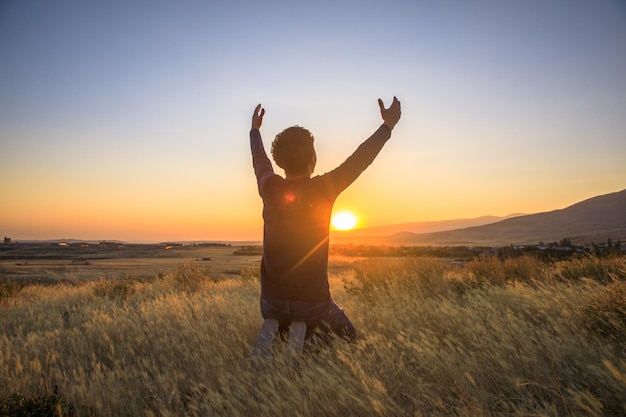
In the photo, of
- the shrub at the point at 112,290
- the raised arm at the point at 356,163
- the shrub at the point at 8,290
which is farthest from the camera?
the shrub at the point at 112,290

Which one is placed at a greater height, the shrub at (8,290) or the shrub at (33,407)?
the shrub at (33,407)

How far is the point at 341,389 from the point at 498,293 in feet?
14.3

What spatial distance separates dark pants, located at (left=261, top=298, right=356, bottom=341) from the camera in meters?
2.91

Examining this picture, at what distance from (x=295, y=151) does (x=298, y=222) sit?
540 mm

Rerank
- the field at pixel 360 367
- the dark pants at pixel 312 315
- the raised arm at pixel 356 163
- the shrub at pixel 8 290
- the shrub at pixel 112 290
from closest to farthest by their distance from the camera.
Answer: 1. the field at pixel 360 367
2. the raised arm at pixel 356 163
3. the dark pants at pixel 312 315
4. the shrub at pixel 8 290
5. the shrub at pixel 112 290

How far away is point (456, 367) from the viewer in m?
2.60

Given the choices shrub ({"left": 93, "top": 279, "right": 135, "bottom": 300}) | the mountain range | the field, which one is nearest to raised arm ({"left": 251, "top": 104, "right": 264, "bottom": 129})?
the field

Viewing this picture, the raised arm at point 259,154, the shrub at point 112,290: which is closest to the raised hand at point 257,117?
the raised arm at point 259,154

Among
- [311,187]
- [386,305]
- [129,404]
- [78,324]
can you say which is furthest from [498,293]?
[78,324]

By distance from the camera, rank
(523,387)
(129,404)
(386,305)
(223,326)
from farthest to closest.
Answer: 1. (386,305)
2. (223,326)
3. (129,404)
4. (523,387)

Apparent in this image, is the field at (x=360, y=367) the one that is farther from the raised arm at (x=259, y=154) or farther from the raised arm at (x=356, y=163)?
the raised arm at (x=259, y=154)

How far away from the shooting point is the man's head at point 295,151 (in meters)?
2.79

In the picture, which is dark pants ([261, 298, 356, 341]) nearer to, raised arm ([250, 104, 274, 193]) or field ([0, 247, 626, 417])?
field ([0, 247, 626, 417])

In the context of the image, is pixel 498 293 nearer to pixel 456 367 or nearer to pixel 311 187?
pixel 456 367
